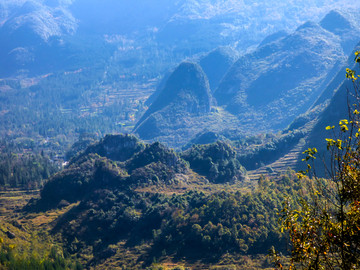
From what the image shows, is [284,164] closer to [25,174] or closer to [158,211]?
[158,211]

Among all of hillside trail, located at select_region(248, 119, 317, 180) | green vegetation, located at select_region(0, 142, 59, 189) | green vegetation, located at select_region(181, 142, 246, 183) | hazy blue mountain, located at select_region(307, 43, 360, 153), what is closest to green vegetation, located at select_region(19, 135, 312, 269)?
green vegetation, located at select_region(181, 142, 246, 183)

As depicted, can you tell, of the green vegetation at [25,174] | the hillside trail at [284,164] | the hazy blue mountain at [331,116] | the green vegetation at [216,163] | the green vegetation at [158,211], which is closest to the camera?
the green vegetation at [158,211]

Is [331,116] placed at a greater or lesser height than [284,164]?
greater

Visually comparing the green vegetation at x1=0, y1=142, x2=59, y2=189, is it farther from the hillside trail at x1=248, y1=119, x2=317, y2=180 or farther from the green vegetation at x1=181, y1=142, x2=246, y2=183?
the hillside trail at x1=248, y1=119, x2=317, y2=180

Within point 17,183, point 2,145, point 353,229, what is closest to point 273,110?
point 17,183

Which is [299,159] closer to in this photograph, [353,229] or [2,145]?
[353,229]

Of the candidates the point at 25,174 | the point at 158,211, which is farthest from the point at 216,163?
the point at 25,174

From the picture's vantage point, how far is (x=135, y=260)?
5825 cm

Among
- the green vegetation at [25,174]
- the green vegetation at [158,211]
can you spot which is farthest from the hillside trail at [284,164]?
the green vegetation at [25,174]

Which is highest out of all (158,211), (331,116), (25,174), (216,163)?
(331,116)

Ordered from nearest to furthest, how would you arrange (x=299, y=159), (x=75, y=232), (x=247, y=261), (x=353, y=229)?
Answer: (x=353, y=229) → (x=247, y=261) → (x=75, y=232) → (x=299, y=159)

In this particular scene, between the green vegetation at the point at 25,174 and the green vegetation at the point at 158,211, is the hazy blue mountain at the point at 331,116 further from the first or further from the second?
the green vegetation at the point at 25,174

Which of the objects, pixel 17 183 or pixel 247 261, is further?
pixel 17 183

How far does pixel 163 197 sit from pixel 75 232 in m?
17.7
